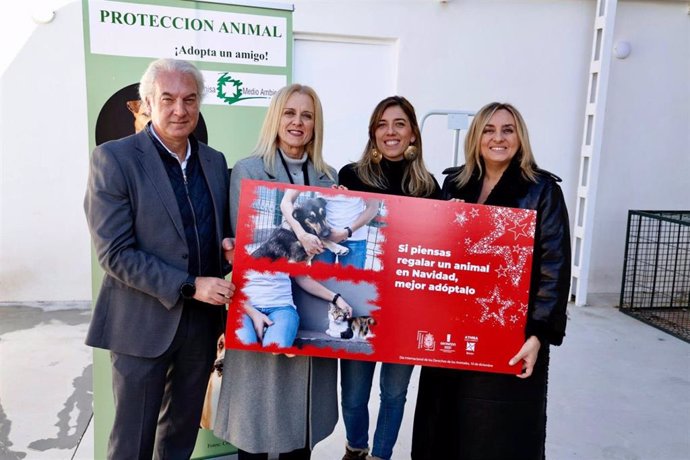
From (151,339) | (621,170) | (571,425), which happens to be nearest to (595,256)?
(621,170)

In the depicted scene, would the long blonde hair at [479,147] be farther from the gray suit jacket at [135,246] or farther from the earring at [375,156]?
the gray suit jacket at [135,246]

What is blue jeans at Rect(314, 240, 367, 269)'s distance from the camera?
5.72 feet

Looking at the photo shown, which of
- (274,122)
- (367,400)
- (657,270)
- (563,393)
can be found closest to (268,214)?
(274,122)

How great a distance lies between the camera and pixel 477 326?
1.75m

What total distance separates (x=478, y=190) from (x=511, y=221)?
0.27 meters

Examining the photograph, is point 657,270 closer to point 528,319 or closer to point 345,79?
point 345,79

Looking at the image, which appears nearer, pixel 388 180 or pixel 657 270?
pixel 388 180

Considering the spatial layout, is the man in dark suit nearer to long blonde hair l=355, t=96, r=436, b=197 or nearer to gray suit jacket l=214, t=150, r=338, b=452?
→ gray suit jacket l=214, t=150, r=338, b=452

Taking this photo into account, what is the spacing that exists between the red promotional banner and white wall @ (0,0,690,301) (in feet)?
11.2

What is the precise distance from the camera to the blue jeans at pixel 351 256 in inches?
68.7

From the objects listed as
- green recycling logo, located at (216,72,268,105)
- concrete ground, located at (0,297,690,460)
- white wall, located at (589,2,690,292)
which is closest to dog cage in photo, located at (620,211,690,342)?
white wall, located at (589,2,690,292)

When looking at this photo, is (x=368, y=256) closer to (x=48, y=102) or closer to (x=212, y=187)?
(x=212, y=187)

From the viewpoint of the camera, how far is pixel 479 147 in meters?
1.94

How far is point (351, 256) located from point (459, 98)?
3.78 meters
